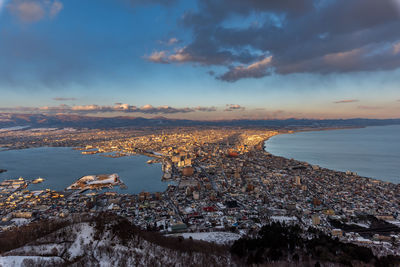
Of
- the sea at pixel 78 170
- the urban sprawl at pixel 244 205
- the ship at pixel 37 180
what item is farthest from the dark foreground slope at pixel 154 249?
the ship at pixel 37 180

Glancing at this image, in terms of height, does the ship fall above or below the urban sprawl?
below

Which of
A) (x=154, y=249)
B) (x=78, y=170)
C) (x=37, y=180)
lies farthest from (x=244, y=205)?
(x=78, y=170)

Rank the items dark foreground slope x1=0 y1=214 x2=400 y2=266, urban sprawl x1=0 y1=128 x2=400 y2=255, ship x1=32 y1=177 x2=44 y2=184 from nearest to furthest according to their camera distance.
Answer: dark foreground slope x1=0 y1=214 x2=400 y2=266
urban sprawl x1=0 y1=128 x2=400 y2=255
ship x1=32 y1=177 x2=44 y2=184

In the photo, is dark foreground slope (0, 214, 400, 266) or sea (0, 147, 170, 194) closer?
dark foreground slope (0, 214, 400, 266)

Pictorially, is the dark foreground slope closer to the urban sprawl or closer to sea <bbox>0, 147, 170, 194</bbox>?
the urban sprawl

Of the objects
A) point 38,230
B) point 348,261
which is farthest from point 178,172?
point 348,261

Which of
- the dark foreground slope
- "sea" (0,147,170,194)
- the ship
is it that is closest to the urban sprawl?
the ship
